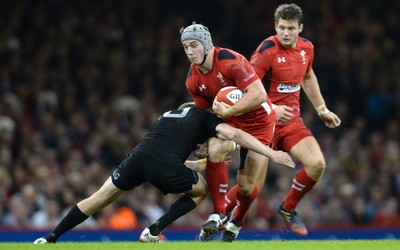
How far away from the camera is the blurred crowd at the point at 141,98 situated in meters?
14.6

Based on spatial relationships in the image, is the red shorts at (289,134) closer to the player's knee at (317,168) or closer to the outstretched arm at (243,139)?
the player's knee at (317,168)

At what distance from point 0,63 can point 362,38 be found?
6062 mm

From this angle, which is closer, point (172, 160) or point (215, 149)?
point (172, 160)

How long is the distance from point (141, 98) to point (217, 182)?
7.45m

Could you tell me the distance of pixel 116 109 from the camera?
16.3 metres

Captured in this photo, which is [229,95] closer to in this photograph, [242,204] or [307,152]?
[242,204]

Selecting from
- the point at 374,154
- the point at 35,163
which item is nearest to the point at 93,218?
the point at 35,163

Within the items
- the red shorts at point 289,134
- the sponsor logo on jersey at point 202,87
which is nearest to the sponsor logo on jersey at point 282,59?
the red shorts at point 289,134

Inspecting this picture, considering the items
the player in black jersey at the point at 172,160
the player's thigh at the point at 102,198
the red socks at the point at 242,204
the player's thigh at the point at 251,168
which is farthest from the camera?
the red socks at the point at 242,204

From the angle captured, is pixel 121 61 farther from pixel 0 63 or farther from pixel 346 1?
pixel 346 1

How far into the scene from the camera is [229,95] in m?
9.44

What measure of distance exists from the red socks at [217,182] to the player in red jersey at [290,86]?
1022 mm

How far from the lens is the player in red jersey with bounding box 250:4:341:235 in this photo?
10.3 m

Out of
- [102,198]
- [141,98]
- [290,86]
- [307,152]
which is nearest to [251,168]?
[307,152]
